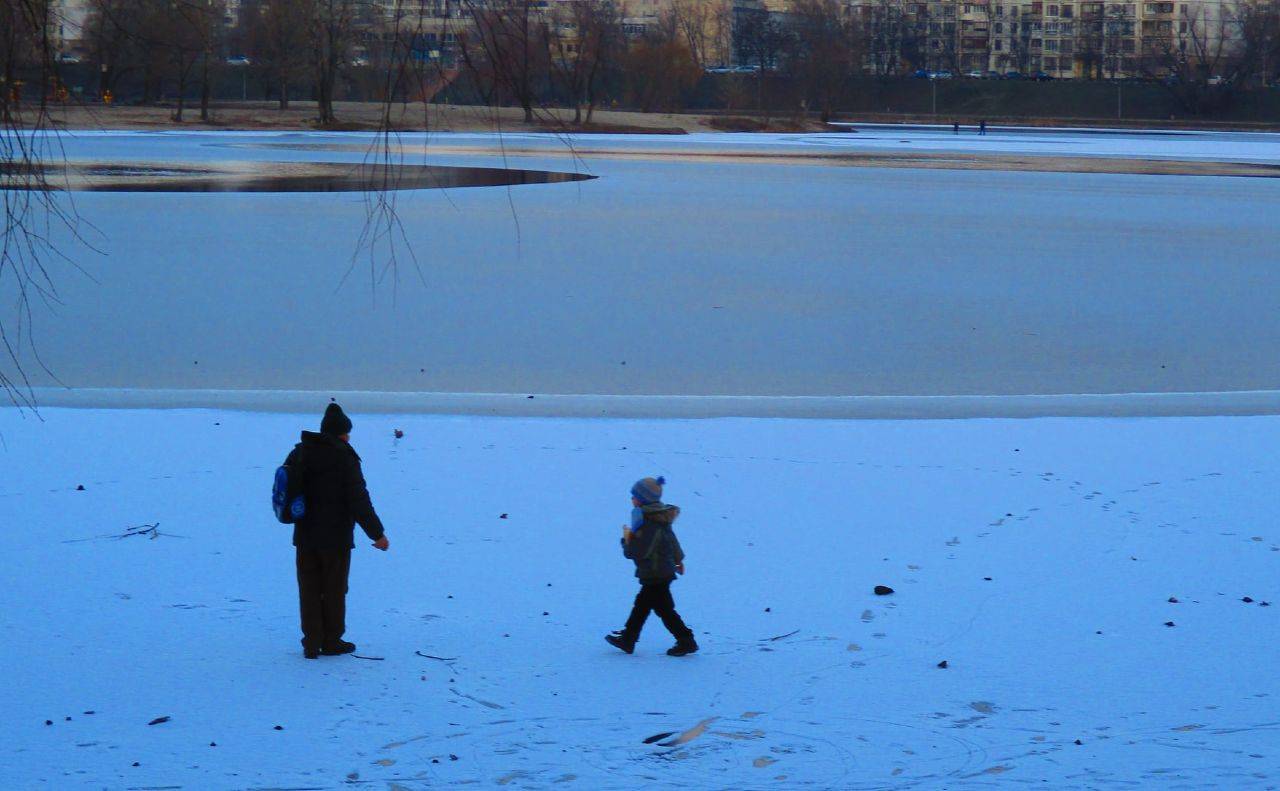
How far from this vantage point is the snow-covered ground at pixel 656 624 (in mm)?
4188

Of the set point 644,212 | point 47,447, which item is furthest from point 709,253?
Result: point 47,447

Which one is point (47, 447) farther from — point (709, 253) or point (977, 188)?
point (977, 188)

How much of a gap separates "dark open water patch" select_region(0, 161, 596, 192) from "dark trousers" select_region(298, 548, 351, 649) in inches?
722

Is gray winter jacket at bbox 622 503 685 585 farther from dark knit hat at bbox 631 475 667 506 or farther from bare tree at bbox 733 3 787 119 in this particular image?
bare tree at bbox 733 3 787 119

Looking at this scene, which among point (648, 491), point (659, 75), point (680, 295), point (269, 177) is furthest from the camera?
point (659, 75)

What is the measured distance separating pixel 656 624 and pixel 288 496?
1.48 meters

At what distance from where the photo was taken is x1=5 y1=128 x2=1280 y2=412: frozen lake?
1032 cm

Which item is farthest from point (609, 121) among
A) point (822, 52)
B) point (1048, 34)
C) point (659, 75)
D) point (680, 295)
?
point (1048, 34)

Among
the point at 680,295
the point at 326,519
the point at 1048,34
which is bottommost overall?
the point at 326,519

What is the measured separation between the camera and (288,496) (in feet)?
15.3

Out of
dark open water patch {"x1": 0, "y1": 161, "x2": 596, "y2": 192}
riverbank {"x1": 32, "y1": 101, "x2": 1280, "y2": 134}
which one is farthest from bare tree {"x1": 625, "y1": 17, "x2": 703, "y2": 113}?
dark open water patch {"x1": 0, "y1": 161, "x2": 596, "y2": 192}

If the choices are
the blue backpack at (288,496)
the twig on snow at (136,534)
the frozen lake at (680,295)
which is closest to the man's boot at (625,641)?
the blue backpack at (288,496)

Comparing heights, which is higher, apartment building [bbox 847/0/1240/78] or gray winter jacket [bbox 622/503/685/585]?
apartment building [bbox 847/0/1240/78]

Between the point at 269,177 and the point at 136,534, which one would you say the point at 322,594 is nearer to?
the point at 136,534
